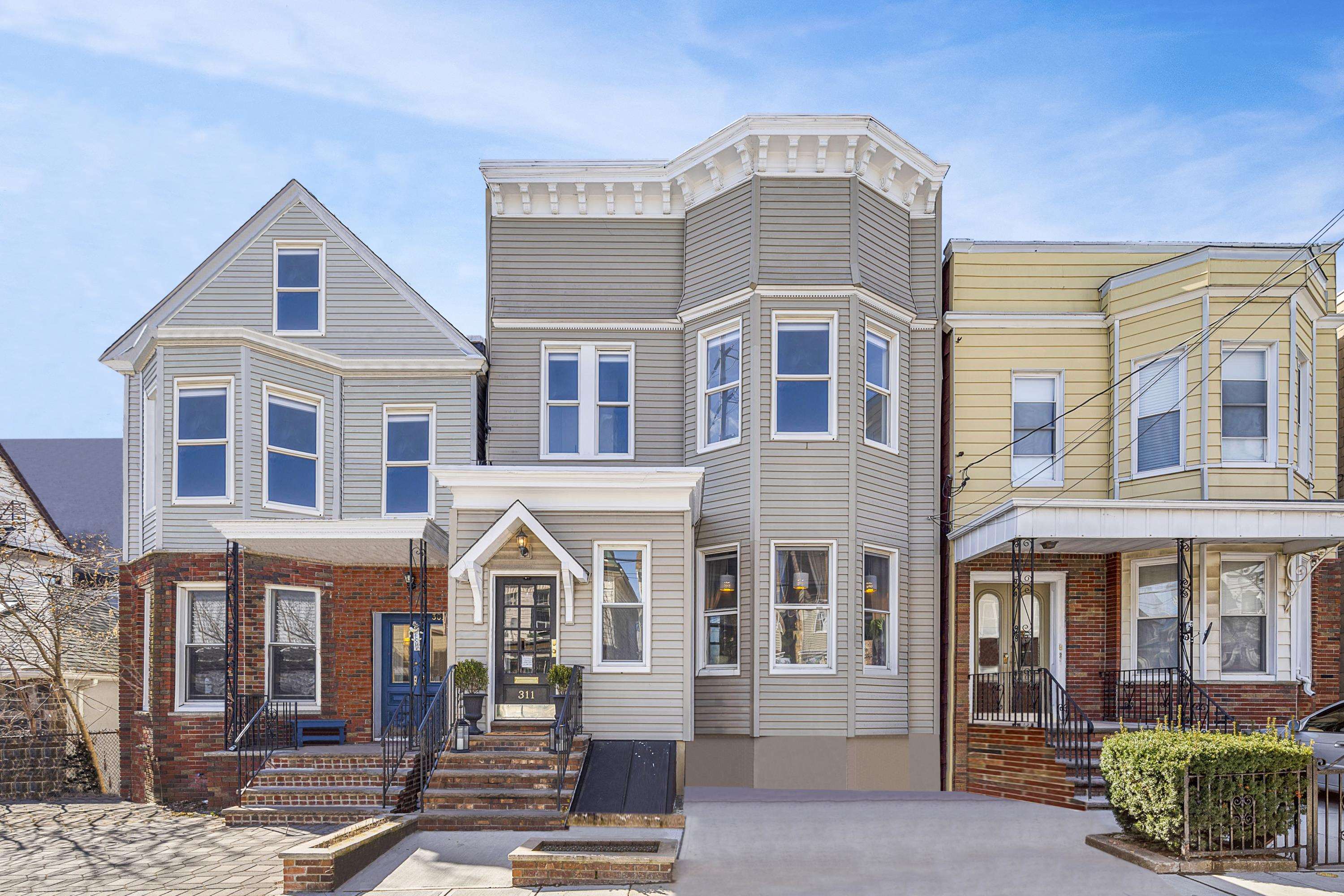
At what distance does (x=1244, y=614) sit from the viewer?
15305mm

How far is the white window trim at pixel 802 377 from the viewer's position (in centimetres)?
1489

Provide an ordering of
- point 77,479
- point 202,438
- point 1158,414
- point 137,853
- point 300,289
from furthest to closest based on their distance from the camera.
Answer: point 77,479 → point 300,289 → point 1158,414 → point 202,438 → point 137,853

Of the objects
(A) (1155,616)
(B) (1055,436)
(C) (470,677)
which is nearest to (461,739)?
(C) (470,677)

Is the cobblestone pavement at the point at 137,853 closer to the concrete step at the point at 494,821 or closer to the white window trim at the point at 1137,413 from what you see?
the concrete step at the point at 494,821

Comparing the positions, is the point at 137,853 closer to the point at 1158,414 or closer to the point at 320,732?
the point at 320,732

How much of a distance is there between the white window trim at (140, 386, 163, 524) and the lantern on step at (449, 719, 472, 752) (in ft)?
19.6

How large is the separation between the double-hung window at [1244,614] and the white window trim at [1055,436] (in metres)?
2.60

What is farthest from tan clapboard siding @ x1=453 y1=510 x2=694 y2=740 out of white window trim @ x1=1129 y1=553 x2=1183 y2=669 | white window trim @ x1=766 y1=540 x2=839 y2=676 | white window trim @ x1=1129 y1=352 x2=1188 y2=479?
white window trim @ x1=1129 y1=352 x2=1188 y2=479

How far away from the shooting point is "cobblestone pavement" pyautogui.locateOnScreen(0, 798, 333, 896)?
955 cm

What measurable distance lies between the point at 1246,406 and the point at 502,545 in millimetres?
10717

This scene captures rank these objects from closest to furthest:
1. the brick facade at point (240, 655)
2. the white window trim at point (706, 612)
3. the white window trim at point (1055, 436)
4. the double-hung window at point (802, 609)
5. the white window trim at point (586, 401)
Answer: the double-hung window at point (802, 609), the brick facade at point (240, 655), the white window trim at point (706, 612), the white window trim at point (1055, 436), the white window trim at point (586, 401)

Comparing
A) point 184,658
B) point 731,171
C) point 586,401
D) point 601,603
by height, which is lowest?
point 184,658

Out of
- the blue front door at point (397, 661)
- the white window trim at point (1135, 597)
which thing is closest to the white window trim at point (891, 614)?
the white window trim at point (1135, 597)

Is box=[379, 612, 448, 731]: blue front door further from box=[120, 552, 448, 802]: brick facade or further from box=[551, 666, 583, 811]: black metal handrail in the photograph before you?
box=[551, 666, 583, 811]: black metal handrail
